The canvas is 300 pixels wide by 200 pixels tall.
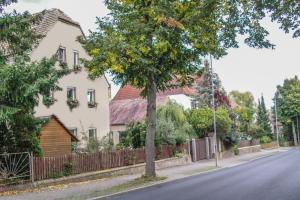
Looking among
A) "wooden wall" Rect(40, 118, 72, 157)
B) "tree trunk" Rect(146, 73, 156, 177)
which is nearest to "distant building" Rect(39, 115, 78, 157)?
"wooden wall" Rect(40, 118, 72, 157)

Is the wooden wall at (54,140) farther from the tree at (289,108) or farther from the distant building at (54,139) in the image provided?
the tree at (289,108)

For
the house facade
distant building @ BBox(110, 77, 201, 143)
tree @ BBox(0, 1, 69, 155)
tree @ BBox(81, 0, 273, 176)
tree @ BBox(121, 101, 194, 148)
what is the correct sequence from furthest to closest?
distant building @ BBox(110, 77, 201, 143) → tree @ BBox(121, 101, 194, 148) → the house facade → tree @ BBox(81, 0, 273, 176) → tree @ BBox(0, 1, 69, 155)

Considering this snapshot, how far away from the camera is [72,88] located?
117 ft

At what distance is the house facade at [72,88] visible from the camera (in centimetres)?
3309

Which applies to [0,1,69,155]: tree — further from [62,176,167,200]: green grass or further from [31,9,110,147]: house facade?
[31,9,110,147]: house facade

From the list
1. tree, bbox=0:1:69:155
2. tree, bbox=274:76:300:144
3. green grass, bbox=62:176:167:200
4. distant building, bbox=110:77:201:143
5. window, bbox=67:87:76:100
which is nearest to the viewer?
green grass, bbox=62:176:167:200

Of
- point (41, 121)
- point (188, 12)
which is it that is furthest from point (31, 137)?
point (188, 12)

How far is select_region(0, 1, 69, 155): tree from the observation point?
17.3 meters

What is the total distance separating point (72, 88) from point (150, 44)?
1634cm

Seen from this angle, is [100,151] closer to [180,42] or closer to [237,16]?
[180,42]

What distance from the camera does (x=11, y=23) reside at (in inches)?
731

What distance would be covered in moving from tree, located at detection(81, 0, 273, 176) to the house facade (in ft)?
35.9

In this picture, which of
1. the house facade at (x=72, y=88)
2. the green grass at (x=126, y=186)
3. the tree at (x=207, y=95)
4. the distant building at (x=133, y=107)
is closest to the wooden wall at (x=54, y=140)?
the house facade at (x=72, y=88)

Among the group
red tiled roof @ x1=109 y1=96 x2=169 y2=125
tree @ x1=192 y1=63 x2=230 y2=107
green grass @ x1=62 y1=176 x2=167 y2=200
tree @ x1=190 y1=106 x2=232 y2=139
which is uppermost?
tree @ x1=192 y1=63 x2=230 y2=107
